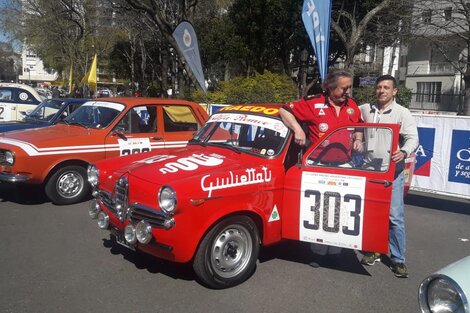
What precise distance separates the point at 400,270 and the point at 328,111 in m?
1.84

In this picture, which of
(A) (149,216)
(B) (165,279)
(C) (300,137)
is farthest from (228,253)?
(C) (300,137)

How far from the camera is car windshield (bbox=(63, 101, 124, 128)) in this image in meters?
7.71

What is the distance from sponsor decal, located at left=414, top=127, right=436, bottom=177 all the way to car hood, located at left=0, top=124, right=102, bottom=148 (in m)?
5.53

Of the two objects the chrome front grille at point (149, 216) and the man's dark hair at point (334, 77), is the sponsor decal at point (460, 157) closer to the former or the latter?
the man's dark hair at point (334, 77)

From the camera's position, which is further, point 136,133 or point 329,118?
point 136,133

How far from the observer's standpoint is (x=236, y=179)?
4.23m

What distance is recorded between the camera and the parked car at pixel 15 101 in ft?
45.8

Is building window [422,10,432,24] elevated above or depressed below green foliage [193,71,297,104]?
above

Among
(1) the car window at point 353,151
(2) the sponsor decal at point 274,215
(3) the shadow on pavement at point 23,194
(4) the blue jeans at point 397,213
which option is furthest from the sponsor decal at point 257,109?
(3) the shadow on pavement at point 23,194

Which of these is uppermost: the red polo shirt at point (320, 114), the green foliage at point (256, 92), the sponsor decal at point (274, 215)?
the green foliage at point (256, 92)

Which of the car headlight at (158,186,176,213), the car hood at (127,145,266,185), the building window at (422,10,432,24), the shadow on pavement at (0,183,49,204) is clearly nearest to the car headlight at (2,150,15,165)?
the shadow on pavement at (0,183,49,204)

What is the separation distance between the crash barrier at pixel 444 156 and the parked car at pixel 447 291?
17.9 feet

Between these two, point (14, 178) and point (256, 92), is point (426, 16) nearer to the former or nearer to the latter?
point (256, 92)

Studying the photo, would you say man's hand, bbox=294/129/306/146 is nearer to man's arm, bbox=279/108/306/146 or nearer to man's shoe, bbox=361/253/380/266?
man's arm, bbox=279/108/306/146
